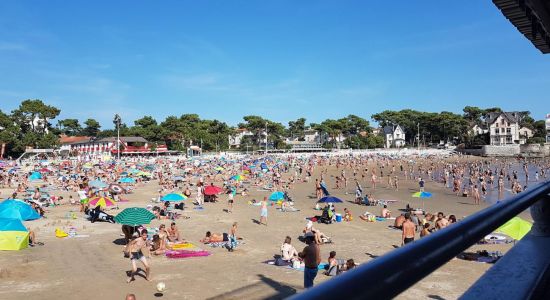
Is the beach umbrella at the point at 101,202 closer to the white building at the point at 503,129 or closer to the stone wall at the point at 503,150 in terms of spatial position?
the stone wall at the point at 503,150

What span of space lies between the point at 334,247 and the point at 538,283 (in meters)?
13.7

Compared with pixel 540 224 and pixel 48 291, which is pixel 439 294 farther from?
pixel 48 291

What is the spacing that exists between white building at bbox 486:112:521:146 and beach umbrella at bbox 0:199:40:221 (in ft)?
347

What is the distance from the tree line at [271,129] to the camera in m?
71.3

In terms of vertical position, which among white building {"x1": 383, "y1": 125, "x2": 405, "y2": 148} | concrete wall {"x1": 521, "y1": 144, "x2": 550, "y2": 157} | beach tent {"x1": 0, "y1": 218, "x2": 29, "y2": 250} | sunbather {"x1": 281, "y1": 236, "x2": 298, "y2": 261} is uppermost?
white building {"x1": 383, "y1": 125, "x2": 405, "y2": 148}

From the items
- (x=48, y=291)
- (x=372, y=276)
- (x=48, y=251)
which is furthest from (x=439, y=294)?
(x=48, y=251)

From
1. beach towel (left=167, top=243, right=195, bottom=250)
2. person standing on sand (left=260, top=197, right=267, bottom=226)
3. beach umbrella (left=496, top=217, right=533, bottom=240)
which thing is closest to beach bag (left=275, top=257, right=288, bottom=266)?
beach towel (left=167, top=243, right=195, bottom=250)

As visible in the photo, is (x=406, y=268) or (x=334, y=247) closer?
(x=406, y=268)

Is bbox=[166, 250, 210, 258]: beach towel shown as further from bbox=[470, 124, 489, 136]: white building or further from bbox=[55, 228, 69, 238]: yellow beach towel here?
bbox=[470, 124, 489, 136]: white building

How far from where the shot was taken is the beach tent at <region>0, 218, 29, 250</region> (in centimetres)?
1345

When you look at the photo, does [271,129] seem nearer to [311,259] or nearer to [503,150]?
[503,150]

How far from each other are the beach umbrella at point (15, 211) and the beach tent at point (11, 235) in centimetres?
201

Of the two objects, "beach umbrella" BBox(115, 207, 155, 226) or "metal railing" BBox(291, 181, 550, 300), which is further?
"beach umbrella" BBox(115, 207, 155, 226)

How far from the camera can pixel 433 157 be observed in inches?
3570
